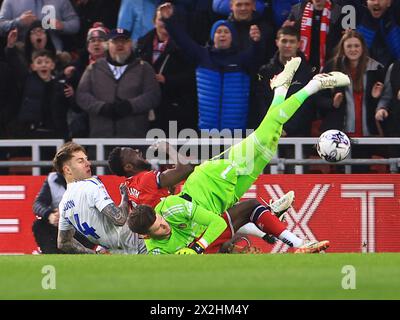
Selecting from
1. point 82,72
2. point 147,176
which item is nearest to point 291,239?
point 147,176

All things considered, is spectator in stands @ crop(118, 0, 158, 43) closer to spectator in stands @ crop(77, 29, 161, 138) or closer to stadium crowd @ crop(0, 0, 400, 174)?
stadium crowd @ crop(0, 0, 400, 174)

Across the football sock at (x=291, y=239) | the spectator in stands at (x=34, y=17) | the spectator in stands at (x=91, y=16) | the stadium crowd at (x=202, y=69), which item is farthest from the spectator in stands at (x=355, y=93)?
the spectator in stands at (x=34, y=17)

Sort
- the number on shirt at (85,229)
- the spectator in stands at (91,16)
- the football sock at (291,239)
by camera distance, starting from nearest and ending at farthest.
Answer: the football sock at (291,239), the number on shirt at (85,229), the spectator in stands at (91,16)

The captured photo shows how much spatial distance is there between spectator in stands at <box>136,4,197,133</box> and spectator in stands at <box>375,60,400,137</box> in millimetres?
2369

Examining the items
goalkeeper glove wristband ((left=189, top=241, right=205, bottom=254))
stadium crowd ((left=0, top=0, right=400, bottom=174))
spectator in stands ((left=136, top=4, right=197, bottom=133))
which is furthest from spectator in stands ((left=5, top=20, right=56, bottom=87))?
goalkeeper glove wristband ((left=189, top=241, right=205, bottom=254))

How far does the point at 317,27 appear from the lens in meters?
17.1

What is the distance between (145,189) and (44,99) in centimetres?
293

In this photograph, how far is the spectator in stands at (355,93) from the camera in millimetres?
16625

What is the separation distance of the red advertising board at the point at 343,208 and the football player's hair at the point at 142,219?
2931mm

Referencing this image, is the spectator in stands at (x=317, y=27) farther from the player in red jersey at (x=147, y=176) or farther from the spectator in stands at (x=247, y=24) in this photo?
the player in red jersey at (x=147, y=176)

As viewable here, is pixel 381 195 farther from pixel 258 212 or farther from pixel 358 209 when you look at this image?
pixel 258 212

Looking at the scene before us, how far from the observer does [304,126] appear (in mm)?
17203

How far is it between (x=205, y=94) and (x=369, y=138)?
2.11m

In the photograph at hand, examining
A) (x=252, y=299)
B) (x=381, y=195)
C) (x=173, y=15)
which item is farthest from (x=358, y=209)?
(x=252, y=299)
